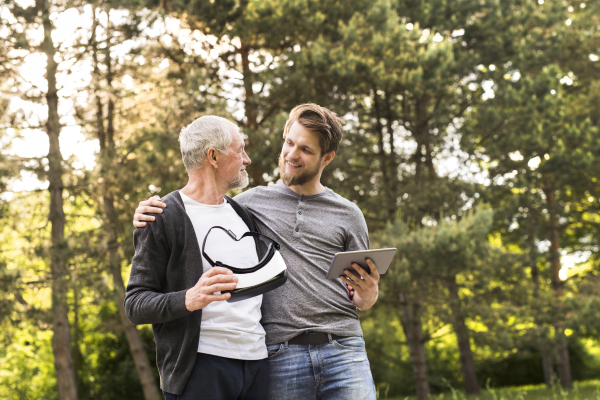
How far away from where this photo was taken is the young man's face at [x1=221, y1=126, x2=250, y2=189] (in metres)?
2.07

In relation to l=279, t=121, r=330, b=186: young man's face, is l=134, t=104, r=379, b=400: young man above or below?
below

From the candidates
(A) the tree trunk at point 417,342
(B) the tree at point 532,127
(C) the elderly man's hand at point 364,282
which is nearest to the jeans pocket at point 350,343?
(C) the elderly man's hand at point 364,282

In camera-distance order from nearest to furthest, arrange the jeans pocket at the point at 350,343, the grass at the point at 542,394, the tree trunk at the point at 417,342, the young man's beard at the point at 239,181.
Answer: the young man's beard at the point at 239,181, the jeans pocket at the point at 350,343, the grass at the point at 542,394, the tree trunk at the point at 417,342

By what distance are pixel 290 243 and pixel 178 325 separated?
2.14 ft

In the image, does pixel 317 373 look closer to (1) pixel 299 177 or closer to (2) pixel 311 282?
(2) pixel 311 282

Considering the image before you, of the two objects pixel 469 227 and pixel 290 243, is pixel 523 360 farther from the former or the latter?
pixel 290 243

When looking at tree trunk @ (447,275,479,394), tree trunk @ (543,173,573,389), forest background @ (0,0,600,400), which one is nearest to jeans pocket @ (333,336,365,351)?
forest background @ (0,0,600,400)

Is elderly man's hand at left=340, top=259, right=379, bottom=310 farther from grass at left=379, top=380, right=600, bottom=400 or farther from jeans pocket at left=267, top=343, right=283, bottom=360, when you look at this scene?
grass at left=379, top=380, right=600, bottom=400

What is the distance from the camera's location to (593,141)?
11.7 meters

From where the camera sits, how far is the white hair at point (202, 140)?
6.70 feet

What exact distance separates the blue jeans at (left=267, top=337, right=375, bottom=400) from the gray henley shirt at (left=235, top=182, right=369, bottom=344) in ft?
0.20

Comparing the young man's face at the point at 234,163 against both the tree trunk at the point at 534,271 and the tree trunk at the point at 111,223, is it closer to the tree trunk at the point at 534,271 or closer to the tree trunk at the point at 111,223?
the tree trunk at the point at 111,223

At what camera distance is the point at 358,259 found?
208cm

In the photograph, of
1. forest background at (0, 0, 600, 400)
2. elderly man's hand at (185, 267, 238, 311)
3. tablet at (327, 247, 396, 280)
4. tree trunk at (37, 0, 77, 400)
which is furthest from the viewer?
forest background at (0, 0, 600, 400)
